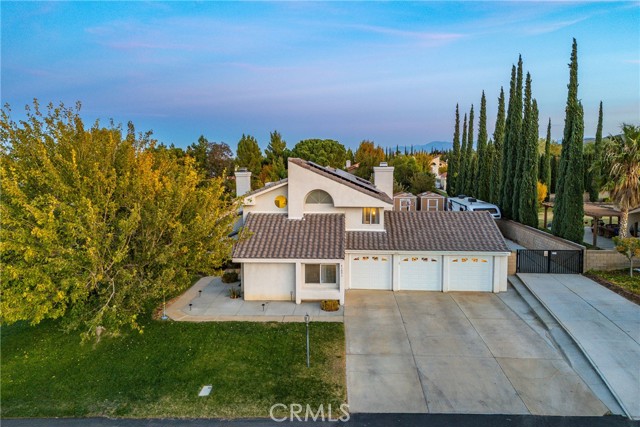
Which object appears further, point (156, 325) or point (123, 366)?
point (156, 325)

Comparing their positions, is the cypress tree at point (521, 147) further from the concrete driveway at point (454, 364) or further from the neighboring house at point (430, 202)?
the concrete driveway at point (454, 364)

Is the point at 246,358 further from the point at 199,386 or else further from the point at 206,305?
the point at 206,305

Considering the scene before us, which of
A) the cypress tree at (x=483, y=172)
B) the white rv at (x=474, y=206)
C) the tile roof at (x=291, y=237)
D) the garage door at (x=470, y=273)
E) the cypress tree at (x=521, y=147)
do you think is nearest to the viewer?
the tile roof at (x=291, y=237)

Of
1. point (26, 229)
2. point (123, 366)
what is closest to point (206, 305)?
point (123, 366)

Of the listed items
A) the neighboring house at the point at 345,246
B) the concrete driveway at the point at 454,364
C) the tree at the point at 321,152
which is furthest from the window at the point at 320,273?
the tree at the point at 321,152

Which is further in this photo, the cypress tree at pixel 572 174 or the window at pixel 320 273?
the cypress tree at pixel 572 174

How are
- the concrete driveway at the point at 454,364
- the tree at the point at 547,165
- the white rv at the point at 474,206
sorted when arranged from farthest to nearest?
the tree at the point at 547,165 → the white rv at the point at 474,206 → the concrete driveway at the point at 454,364

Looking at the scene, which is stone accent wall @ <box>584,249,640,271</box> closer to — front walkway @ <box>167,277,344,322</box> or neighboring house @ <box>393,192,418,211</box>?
front walkway @ <box>167,277,344,322</box>
